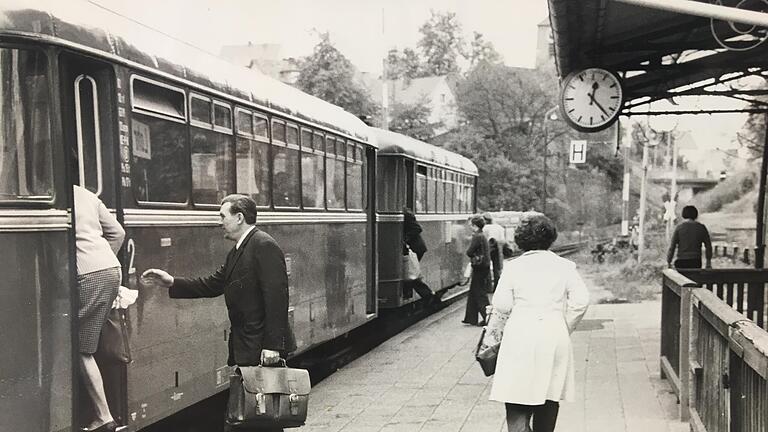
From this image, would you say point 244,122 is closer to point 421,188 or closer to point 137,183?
point 137,183

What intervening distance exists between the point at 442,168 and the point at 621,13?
793 centimetres

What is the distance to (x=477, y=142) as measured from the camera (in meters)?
28.8

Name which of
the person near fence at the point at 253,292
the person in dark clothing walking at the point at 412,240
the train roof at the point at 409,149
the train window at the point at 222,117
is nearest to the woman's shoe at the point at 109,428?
the person near fence at the point at 253,292

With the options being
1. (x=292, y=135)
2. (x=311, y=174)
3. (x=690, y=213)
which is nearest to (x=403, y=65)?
(x=690, y=213)

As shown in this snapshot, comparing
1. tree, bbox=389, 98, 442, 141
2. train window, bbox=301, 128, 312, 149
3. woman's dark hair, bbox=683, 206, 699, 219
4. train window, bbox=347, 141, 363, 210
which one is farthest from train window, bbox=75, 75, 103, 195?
tree, bbox=389, 98, 442, 141

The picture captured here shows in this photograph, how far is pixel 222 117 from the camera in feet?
22.8

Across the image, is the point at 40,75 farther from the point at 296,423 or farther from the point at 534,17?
the point at 534,17

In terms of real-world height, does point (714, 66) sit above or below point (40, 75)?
above

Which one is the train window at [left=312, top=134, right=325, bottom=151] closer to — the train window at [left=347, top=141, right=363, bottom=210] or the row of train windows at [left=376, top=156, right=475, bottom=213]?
the train window at [left=347, top=141, right=363, bottom=210]

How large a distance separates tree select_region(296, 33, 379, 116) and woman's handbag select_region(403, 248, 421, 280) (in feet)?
8.34

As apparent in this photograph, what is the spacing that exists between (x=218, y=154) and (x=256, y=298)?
1.79 m

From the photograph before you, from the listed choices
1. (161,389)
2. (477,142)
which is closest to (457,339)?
(161,389)

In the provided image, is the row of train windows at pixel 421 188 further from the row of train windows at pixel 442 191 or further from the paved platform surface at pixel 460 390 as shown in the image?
the paved platform surface at pixel 460 390

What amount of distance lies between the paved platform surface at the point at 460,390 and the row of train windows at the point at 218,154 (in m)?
1.83
